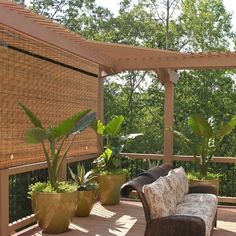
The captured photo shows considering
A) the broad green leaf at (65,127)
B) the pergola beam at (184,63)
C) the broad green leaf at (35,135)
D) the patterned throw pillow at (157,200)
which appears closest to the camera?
Answer: the patterned throw pillow at (157,200)

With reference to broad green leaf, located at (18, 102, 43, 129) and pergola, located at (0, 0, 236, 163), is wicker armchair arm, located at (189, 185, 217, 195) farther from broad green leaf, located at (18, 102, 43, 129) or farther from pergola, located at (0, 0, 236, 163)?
broad green leaf, located at (18, 102, 43, 129)

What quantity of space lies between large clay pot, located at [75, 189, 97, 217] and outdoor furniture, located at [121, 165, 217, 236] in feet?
4.25

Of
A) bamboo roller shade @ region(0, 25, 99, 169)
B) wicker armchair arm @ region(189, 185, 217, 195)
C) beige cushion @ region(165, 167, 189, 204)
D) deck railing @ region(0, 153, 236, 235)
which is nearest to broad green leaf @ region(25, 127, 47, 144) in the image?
bamboo roller shade @ region(0, 25, 99, 169)

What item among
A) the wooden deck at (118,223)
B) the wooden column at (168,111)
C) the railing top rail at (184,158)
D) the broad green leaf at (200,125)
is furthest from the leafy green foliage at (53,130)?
the railing top rail at (184,158)

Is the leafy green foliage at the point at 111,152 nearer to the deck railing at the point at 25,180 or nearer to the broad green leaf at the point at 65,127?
the deck railing at the point at 25,180

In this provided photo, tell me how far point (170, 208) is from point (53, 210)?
4.92 feet

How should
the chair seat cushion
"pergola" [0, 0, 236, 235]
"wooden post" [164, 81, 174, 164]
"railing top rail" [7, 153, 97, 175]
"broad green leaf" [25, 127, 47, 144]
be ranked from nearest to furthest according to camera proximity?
1. the chair seat cushion
2. "broad green leaf" [25, 127, 47, 144]
3. "railing top rail" [7, 153, 97, 175]
4. "pergola" [0, 0, 236, 235]
5. "wooden post" [164, 81, 174, 164]

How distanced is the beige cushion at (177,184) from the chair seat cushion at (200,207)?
0.08m

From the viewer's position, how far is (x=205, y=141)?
264 inches

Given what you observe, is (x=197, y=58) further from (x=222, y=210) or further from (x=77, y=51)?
(x=222, y=210)

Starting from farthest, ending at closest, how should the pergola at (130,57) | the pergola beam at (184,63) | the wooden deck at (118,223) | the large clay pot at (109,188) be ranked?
the pergola beam at (184,63)
the large clay pot at (109,188)
the pergola at (130,57)
the wooden deck at (118,223)

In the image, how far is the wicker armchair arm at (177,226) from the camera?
381 centimetres

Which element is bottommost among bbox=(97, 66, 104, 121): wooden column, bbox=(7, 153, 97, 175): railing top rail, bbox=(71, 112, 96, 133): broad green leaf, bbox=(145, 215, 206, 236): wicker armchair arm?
bbox=(145, 215, 206, 236): wicker armchair arm

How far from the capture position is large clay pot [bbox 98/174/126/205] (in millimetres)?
6723
